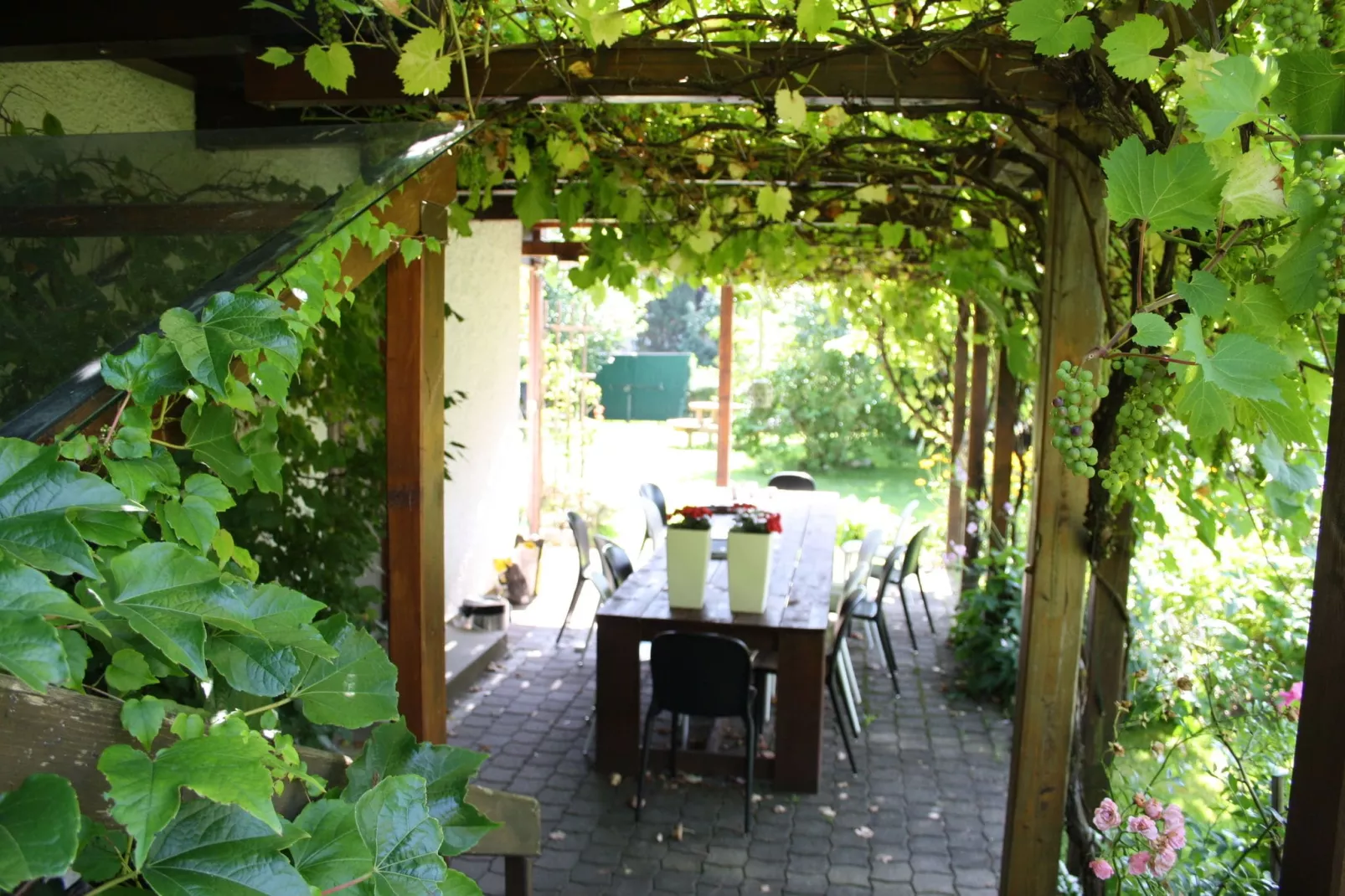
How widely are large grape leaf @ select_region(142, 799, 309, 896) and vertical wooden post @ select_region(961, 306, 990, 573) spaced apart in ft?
19.7

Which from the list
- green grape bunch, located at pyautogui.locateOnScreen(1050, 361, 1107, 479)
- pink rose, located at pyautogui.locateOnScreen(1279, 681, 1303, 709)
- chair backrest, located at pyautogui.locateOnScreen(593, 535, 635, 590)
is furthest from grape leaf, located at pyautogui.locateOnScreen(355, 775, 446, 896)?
chair backrest, located at pyautogui.locateOnScreen(593, 535, 635, 590)

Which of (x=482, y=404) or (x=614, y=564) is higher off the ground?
(x=482, y=404)

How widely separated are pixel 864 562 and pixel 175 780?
4976 mm

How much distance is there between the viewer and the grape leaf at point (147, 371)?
110 centimetres

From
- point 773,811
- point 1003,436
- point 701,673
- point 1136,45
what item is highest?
point 1136,45

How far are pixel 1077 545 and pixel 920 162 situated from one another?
185cm

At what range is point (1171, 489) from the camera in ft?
9.00

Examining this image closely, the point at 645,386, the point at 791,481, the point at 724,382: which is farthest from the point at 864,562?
the point at 645,386

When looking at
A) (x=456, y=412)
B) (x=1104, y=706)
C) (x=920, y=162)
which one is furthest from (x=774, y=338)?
(x=1104, y=706)

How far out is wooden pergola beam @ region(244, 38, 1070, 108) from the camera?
2428 mm

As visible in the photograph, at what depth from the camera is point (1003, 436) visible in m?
6.07

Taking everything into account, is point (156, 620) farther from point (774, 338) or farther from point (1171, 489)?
point (774, 338)

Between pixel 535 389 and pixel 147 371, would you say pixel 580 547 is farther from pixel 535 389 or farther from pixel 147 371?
pixel 147 371

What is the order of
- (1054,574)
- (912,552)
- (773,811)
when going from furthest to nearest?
(912,552) < (773,811) < (1054,574)
